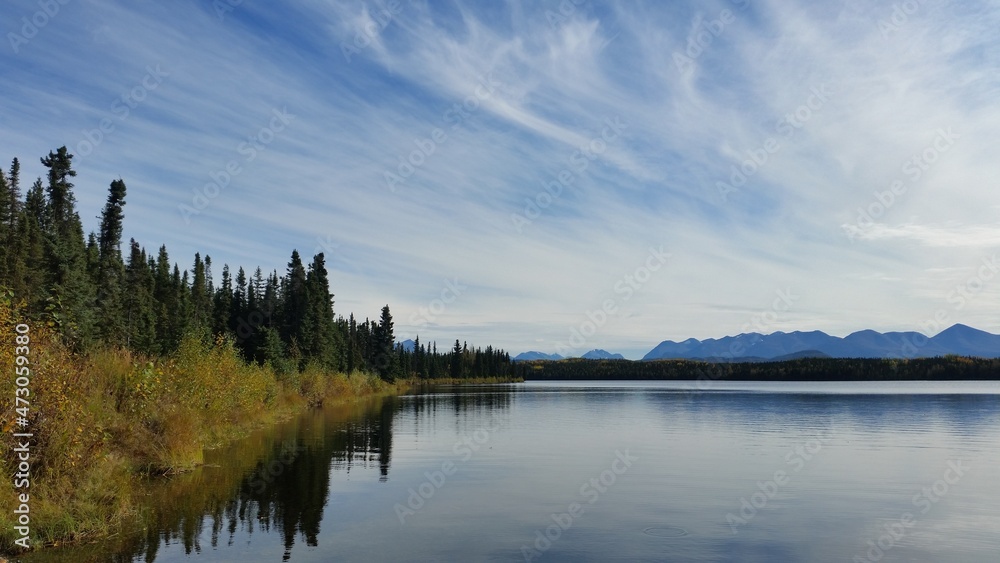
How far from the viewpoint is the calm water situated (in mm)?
17391

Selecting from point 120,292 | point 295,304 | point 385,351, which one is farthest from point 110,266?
point 385,351

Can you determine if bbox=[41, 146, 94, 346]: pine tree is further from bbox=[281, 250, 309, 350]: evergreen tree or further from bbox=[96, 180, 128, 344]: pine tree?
bbox=[281, 250, 309, 350]: evergreen tree

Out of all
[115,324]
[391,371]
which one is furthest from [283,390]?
[391,371]

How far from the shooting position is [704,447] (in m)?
39.8

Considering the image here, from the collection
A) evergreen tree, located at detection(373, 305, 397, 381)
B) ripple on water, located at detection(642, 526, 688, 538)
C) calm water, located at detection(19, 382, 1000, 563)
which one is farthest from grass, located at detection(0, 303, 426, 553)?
evergreen tree, located at detection(373, 305, 397, 381)

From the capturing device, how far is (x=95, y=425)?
19.3m

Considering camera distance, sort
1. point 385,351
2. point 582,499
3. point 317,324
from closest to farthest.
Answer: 1. point 582,499
2. point 317,324
3. point 385,351

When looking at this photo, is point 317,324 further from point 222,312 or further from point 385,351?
point 385,351

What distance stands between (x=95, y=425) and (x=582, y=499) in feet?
52.9

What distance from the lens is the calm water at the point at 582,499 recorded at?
17391mm

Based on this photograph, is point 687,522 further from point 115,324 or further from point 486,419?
point 115,324

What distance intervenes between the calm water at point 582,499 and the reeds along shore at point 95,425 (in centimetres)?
118

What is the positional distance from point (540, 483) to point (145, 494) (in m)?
14.7

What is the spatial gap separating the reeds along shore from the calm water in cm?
118
